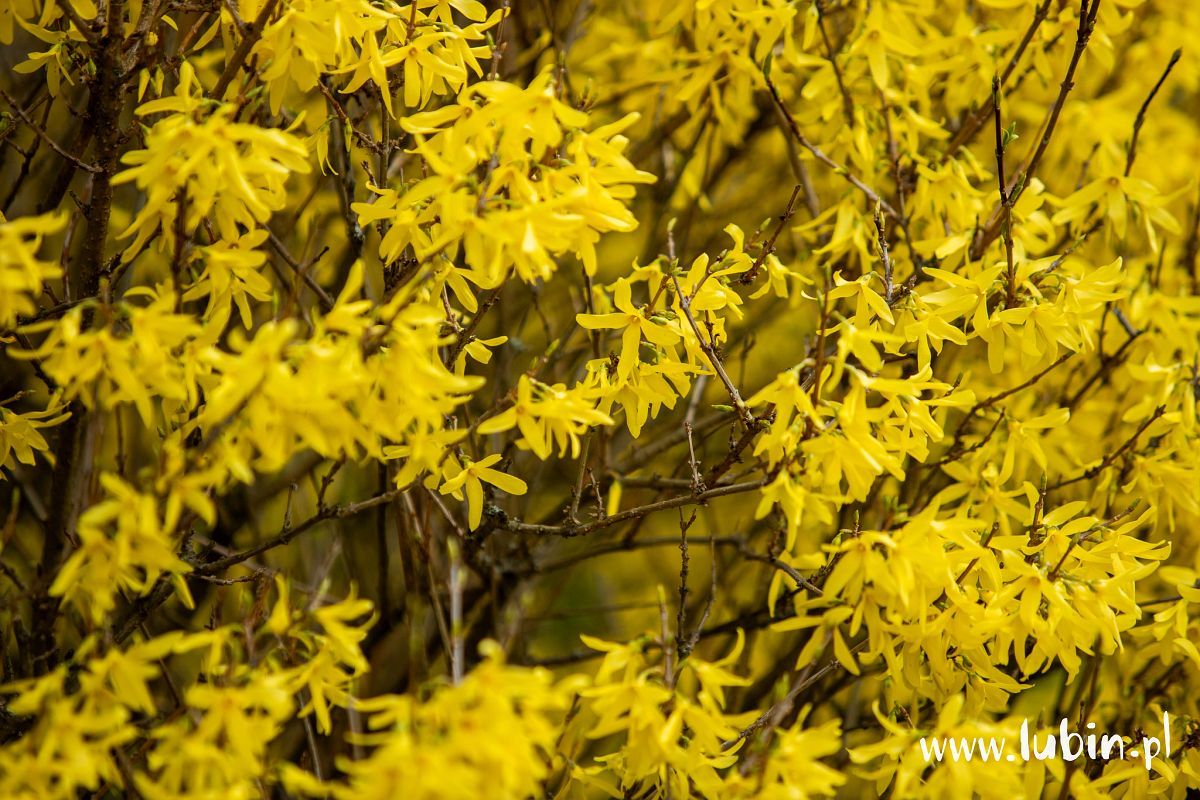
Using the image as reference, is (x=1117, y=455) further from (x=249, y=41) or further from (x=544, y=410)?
(x=249, y=41)

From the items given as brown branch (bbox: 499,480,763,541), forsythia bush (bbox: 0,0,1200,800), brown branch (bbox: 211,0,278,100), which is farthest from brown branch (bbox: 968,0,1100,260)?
brown branch (bbox: 211,0,278,100)

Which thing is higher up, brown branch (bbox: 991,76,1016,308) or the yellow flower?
brown branch (bbox: 991,76,1016,308)

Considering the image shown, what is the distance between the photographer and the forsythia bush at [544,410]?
152 centimetres

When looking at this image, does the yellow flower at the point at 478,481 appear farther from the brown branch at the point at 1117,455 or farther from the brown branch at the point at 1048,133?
the brown branch at the point at 1117,455

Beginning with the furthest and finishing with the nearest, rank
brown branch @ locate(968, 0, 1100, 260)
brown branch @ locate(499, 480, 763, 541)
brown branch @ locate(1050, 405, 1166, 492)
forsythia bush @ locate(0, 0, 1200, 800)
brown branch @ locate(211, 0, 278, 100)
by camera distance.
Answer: brown branch @ locate(1050, 405, 1166, 492) < brown branch @ locate(968, 0, 1100, 260) < brown branch @ locate(499, 480, 763, 541) < brown branch @ locate(211, 0, 278, 100) < forsythia bush @ locate(0, 0, 1200, 800)

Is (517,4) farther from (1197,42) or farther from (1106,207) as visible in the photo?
(1197,42)

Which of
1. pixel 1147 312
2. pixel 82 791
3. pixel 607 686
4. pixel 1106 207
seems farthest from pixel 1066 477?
pixel 82 791

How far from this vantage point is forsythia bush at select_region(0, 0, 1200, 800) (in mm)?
1518

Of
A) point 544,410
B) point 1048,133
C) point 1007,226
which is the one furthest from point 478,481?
point 1048,133

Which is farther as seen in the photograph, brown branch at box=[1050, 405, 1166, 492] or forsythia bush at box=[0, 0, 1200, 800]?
A: brown branch at box=[1050, 405, 1166, 492]

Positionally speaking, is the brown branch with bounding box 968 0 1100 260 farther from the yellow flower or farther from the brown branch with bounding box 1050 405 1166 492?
the yellow flower

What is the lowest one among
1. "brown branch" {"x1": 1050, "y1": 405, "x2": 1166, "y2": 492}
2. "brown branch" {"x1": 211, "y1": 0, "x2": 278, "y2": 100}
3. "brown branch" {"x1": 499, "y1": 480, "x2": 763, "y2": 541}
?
"brown branch" {"x1": 1050, "y1": 405, "x2": 1166, "y2": 492}

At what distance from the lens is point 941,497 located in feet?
7.25

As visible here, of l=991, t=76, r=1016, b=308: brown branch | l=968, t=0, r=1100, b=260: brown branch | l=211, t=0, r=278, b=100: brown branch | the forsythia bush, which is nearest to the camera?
the forsythia bush
